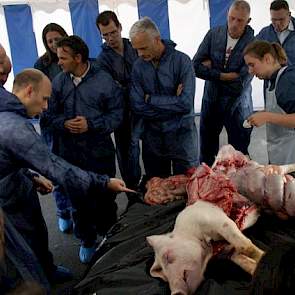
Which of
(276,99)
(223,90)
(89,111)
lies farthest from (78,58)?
(223,90)

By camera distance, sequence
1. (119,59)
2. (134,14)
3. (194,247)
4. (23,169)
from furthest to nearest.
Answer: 1. (134,14)
2. (119,59)
3. (23,169)
4. (194,247)

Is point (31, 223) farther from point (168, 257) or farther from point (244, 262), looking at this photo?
point (244, 262)

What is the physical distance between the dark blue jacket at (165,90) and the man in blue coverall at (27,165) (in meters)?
0.85

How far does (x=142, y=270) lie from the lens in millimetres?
1523

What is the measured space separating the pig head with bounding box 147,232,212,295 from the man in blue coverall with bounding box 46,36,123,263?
1460 mm

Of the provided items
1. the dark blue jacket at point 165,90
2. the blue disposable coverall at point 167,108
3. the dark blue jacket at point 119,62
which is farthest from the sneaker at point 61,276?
the dark blue jacket at point 119,62

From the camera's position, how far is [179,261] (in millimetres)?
1428

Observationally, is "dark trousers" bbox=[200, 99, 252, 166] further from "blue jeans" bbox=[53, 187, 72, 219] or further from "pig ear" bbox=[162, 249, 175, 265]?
"pig ear" bbox=[162, 249, 175, 265]

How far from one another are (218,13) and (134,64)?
11.4 ft

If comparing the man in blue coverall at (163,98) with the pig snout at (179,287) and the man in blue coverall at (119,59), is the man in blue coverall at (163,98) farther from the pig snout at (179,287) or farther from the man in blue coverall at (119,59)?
the pig snout at (179,287)

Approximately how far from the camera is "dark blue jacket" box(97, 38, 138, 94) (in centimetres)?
335

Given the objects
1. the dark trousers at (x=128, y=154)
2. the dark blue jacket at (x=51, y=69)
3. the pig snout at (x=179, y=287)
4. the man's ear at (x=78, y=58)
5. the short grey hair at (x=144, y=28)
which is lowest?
the dark trousers at (x=128, y=154)

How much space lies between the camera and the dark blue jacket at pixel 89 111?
9.45ft

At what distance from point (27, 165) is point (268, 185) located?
1.15 m
